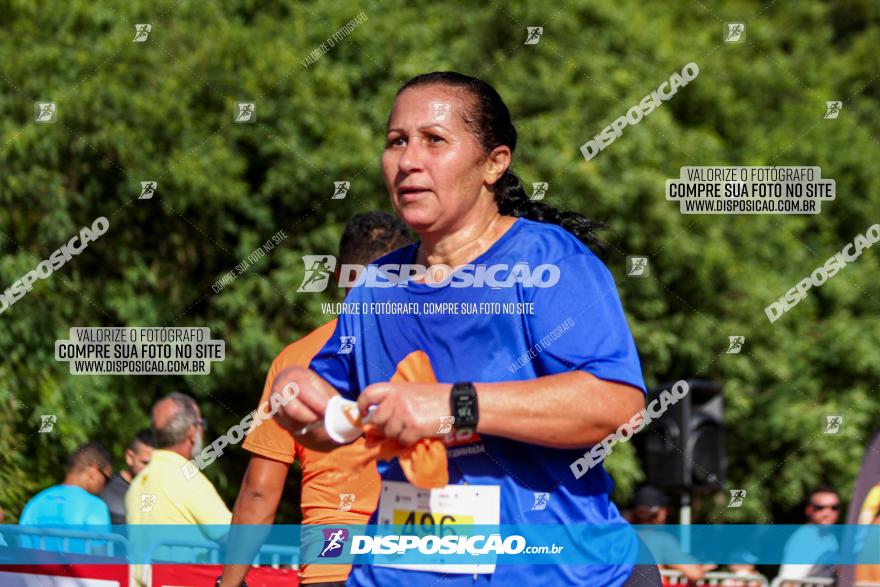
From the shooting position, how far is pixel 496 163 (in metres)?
2.77

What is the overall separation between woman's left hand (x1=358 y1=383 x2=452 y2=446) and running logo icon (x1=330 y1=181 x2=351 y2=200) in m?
7.71

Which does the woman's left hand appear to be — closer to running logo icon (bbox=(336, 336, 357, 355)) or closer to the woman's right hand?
the woman's right hand

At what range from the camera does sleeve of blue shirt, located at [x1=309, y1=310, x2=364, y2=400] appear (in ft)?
8.92

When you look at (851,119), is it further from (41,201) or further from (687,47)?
(41,201)

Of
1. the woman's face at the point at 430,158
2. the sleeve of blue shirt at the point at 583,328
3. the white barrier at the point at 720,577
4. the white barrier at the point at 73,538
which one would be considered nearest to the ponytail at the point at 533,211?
the woman's face at the point at 430,158

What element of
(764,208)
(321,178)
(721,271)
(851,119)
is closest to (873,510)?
(764,208)

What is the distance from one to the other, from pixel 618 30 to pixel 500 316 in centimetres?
1131

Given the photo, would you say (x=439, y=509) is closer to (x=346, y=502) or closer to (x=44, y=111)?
(x=346, y=502)

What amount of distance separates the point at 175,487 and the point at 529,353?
11.1ft

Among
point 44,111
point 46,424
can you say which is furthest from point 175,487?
point 44,111

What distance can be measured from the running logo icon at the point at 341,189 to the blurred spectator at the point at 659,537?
3431mm

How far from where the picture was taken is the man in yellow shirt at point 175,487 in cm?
535

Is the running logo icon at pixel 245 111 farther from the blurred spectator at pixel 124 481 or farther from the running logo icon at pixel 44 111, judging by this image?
the blurred spectator at pixel 124 481

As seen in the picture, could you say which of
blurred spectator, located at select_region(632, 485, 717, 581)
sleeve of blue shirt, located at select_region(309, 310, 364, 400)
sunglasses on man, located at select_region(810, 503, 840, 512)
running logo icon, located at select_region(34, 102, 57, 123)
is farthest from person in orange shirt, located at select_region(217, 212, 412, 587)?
running logo icon, located at select_region(34, 102, 57, 123)
